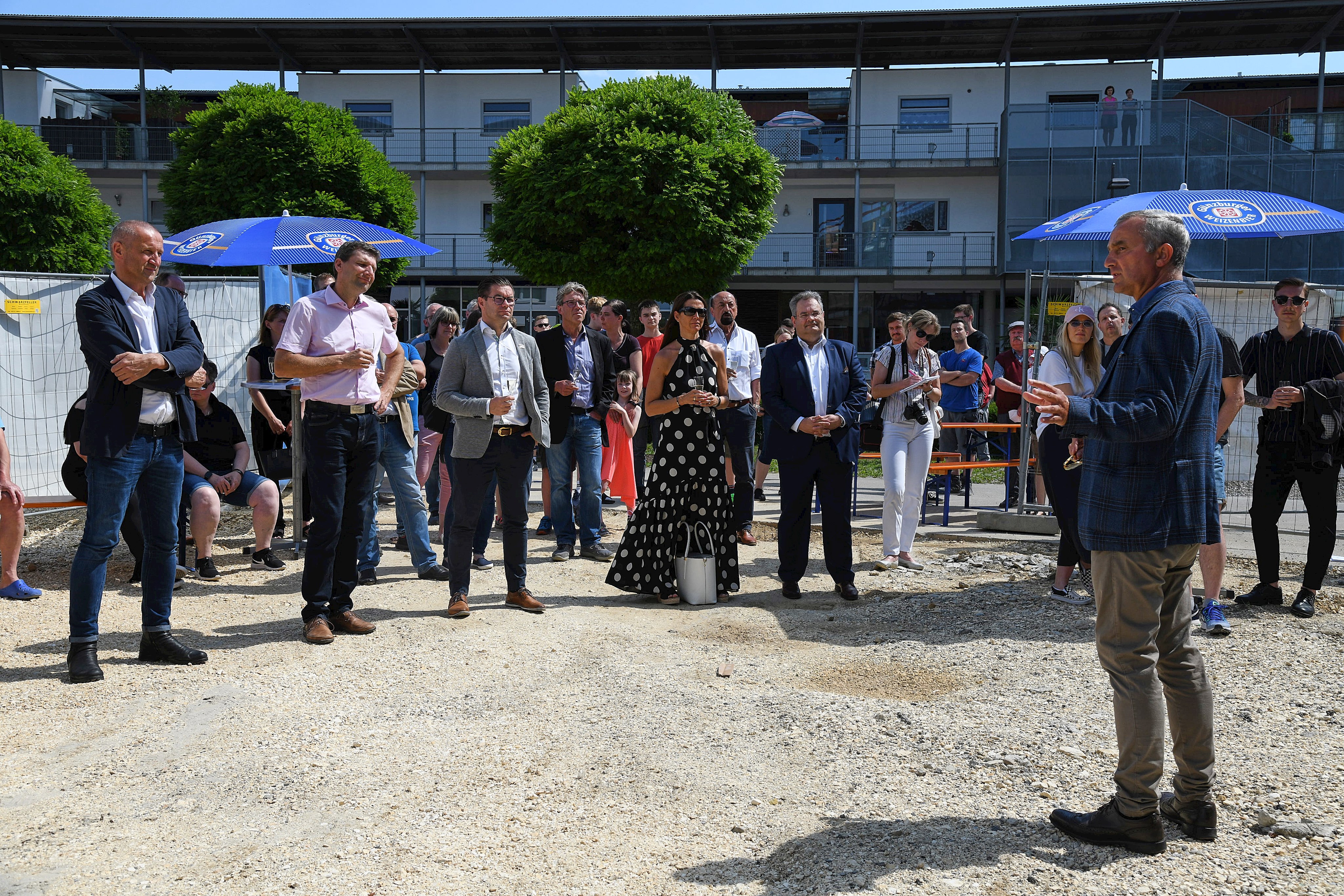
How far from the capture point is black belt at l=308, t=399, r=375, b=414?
18.6 ft

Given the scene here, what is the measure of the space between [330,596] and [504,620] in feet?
3.38

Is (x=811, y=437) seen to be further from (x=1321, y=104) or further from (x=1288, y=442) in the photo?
(x=1321, y=104)

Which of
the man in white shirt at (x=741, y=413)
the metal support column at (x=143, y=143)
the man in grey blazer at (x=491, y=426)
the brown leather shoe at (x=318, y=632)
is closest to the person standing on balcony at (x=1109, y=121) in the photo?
the man in white shirt at (x=741, y=413)

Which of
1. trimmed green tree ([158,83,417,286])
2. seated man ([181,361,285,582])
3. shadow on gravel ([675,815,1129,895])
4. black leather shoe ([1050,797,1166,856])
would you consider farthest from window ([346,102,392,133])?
black leather shoe ([1050,797,1166,856])

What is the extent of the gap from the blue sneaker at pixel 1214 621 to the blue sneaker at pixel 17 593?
23.9 feet

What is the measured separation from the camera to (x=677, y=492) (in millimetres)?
6887

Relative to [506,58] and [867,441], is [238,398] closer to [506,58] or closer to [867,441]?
[867,441]

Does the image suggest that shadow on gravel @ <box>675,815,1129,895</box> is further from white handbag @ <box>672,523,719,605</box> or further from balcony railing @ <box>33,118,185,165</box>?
balcony railing @ <box>33,118,185,165</box>

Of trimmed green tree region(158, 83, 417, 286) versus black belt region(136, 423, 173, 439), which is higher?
trimmed green tree region(158, 83, 417, 286)

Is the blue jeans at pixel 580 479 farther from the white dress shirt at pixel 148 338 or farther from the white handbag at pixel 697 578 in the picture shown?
the white dress shirt at pixel 148 338

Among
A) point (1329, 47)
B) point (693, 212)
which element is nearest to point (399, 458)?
point (693, 212)

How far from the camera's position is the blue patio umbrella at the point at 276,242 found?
770 cm

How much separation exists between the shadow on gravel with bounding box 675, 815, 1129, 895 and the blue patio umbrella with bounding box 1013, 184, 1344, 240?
5.19m

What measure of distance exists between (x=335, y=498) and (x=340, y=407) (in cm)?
50
